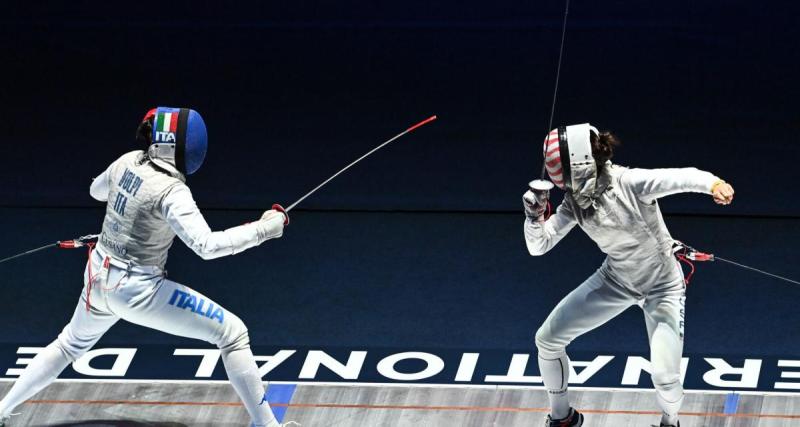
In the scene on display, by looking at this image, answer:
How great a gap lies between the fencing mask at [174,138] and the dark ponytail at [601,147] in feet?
4.44

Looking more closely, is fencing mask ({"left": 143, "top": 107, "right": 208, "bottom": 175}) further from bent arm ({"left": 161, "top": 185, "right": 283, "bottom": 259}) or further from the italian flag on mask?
bent arm ({"left": 161, "top": 185, "right": 283, "bottom": 259})

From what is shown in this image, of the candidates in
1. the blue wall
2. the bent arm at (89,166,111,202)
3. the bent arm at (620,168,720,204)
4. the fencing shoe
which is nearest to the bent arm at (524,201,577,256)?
the bent arm at (620,168,720,204)

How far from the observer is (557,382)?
4633 millimetres

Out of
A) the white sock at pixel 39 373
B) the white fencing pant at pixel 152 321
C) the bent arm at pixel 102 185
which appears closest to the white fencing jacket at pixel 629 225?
the white fencing pant at pixel 152 321

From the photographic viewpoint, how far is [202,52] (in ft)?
25.1

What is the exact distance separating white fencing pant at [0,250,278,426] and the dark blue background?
999 millimetres

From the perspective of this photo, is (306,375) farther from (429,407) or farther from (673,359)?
(673,359)

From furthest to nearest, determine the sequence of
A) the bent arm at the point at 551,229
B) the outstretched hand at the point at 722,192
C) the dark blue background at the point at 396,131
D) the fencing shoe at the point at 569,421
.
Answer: the dark blue background at the point at 396,131, the fencing shoe at the point at 569,421, the bent arm at the point at 551,229, the outstretched hand at the point at 722,192

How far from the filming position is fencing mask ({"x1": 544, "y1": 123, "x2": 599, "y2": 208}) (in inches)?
170

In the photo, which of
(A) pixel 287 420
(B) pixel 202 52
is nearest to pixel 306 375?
(A) pixel 287 420

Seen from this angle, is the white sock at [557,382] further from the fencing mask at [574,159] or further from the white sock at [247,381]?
the white sock at [247,381]

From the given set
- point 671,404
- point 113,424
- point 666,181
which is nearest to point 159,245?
point 113,424

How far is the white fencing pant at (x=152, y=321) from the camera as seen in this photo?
4.44 metres

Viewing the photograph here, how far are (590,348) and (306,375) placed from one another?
118cm
